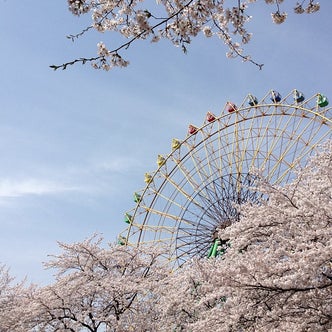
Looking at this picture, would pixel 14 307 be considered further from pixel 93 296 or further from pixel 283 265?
pixel 283 265

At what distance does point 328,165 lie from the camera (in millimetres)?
8352

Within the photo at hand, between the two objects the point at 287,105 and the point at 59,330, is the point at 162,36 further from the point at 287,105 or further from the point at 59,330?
the point at 287,105

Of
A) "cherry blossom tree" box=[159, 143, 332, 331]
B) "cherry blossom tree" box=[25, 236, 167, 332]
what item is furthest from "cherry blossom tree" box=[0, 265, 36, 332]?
"cherry blossom tree" box=[159, 143, 332, 331]

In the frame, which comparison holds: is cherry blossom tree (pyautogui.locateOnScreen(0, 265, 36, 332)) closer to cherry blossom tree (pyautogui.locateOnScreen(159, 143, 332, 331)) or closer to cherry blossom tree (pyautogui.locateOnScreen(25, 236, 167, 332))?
cherry blossom tree (pyautogui.locateOnScreen(25, 236, 167, 332))

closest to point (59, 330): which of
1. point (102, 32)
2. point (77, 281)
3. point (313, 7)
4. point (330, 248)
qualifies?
point (77, 281)

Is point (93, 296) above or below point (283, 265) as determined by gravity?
above

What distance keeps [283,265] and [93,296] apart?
9655 millimetres

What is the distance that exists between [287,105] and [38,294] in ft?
45.5

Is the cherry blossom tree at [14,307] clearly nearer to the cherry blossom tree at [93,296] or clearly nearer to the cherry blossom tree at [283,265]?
the cherry blossom tree at [93,296]

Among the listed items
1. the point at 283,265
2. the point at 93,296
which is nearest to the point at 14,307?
the point at 93,296

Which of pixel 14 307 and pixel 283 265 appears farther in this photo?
pixel 14 307

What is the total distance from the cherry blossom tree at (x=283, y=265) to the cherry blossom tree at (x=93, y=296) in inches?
234

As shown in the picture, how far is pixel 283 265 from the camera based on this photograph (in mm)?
7070

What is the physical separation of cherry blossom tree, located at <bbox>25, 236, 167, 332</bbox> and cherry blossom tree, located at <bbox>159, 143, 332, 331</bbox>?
595 cm
